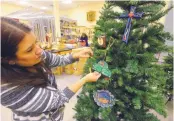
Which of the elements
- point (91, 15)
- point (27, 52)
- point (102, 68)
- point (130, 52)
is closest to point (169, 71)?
point (130, 52)

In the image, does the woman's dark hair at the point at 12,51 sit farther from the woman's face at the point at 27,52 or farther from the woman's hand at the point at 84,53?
the woman's hand at the point at 84,53

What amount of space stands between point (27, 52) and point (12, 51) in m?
0.07

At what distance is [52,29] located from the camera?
5121 mm

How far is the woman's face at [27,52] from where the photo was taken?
0.66 metres

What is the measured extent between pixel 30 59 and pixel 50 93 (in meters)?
0.19

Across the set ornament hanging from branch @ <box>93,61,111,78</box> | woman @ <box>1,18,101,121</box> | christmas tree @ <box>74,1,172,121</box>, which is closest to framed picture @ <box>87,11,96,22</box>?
christmas tree @ <box>74,1,172,121</box>

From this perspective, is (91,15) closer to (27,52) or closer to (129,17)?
(129,17)

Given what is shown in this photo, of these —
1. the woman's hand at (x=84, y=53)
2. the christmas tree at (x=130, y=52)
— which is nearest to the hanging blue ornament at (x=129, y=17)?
the christmas tree at (x=130, y=52)

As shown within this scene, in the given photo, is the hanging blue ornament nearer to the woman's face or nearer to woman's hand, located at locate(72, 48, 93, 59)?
woman's hand, located at locate(72, 48, 93, 59)

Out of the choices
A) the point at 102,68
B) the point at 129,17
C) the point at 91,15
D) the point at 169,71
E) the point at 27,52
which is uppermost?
the point at 91,15

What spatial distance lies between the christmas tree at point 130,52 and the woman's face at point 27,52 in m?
0.36

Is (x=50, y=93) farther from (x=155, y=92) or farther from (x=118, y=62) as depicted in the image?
(x=155, y=92)

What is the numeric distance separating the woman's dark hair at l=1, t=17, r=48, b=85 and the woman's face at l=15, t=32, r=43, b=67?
0.02 meters

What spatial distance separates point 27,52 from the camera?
0.69m
